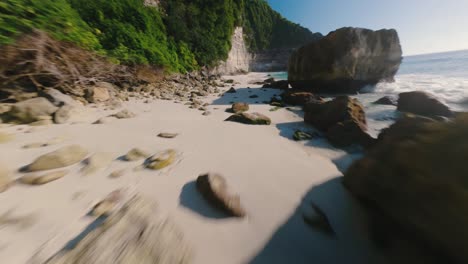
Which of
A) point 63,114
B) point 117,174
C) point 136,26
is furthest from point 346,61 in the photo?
point 63,114

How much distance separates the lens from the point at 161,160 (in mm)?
1748

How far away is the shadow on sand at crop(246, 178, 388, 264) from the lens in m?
0.98

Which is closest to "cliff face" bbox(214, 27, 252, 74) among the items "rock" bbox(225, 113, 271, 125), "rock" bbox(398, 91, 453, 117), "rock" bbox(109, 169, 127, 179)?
"rock" bbox(398, 91, 453, 117)

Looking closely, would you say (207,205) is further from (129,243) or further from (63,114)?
(63,114)

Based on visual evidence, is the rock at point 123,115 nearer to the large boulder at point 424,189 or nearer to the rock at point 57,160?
the rock at point 57,160

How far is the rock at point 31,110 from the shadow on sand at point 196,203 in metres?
2.55

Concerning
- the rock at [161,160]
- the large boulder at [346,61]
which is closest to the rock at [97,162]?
the rock at [161,160]

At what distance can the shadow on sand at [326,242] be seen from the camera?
98 centimetres

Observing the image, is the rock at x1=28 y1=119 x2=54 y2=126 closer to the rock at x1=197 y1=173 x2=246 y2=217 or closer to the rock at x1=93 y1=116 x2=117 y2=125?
the rock at x1=93 y1=116 x2=117 y2=125

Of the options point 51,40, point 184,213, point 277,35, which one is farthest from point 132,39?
point 277,35

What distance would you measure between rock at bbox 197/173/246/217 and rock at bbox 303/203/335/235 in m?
0.44

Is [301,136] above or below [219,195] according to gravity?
below

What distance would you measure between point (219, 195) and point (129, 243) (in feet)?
Result: 1.87

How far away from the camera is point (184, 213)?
1.19m
